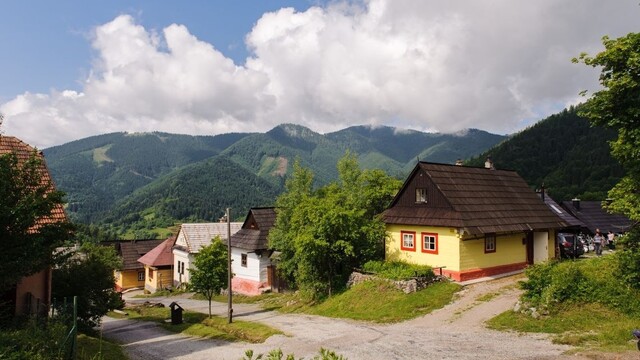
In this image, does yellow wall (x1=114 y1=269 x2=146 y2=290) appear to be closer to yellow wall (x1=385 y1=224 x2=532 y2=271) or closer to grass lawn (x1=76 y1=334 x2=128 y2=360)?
yellow wall (x1=385 y1=224 x2=532 y2=271)

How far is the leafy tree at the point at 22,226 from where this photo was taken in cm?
1263

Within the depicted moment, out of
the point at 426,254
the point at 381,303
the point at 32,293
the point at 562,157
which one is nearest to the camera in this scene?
the point at 32,293

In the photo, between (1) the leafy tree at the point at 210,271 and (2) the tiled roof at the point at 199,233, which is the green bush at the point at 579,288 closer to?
(1) the leafy tree at the point at 210,271

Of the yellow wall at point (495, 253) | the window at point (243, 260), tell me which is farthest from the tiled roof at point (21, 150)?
the window at point (243, 260)

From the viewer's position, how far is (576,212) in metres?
47.4

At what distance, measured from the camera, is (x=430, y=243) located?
2714cm

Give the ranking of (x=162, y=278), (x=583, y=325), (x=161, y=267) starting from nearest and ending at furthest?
1. (x=583, y=325)
2. (x=161, y=267)
3. (x=162, y=278)

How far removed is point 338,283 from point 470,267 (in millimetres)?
8120

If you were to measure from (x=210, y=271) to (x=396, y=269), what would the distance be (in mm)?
11362

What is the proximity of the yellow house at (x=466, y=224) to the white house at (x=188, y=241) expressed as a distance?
27.4 metres

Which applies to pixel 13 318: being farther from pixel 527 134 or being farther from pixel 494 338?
pixel 527 134

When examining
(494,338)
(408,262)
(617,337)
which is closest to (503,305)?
(494,338)

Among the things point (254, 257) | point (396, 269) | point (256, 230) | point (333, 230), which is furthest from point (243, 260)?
point (396, 269)

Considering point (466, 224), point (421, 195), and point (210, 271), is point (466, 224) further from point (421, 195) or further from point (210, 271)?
point (210, 271)
